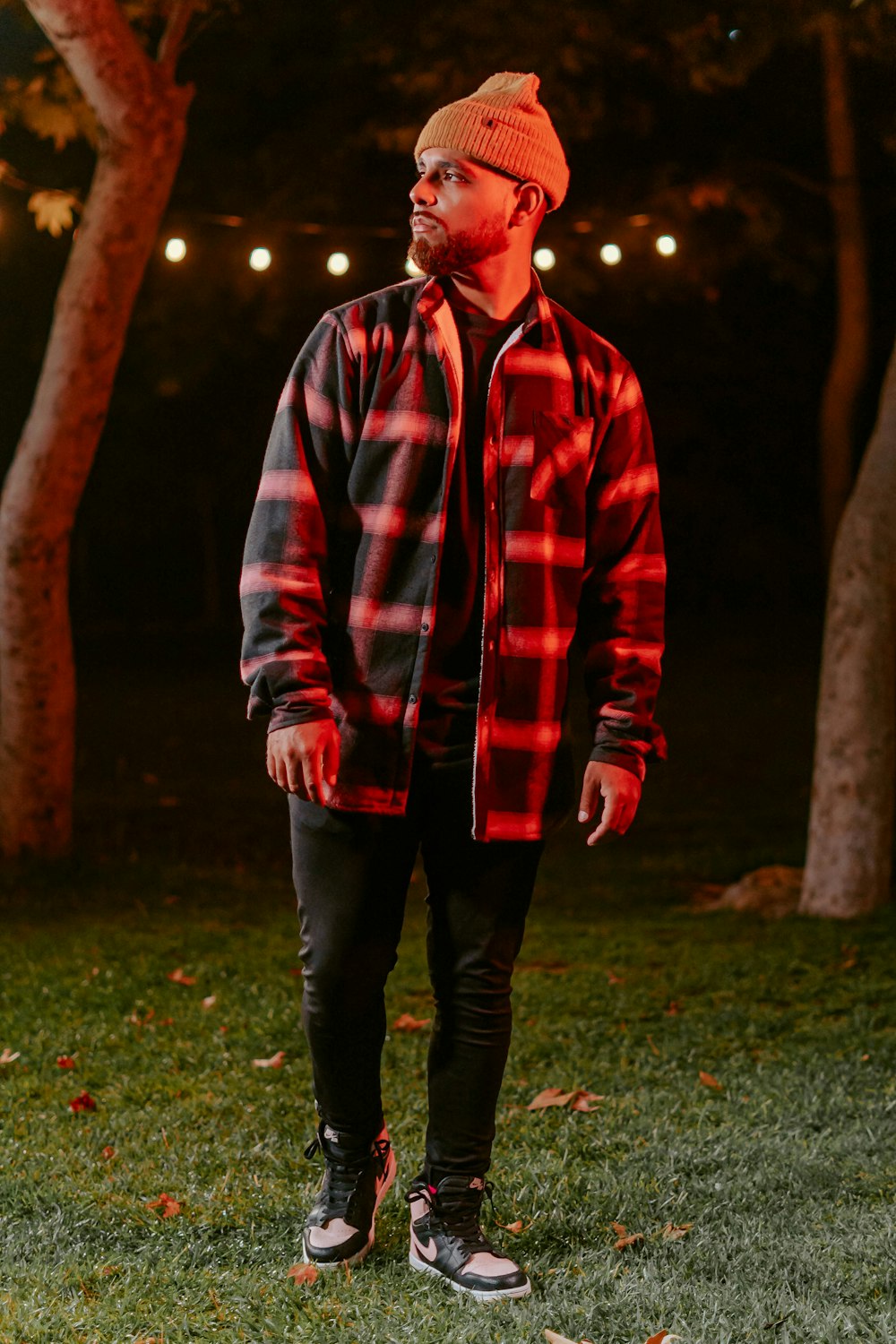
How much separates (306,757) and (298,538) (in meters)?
0.42

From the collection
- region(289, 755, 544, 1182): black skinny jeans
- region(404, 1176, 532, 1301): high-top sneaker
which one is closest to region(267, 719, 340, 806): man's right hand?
region(289, 755, 544, 1182): black skinny jeans

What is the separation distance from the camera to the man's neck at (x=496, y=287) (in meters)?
3.15

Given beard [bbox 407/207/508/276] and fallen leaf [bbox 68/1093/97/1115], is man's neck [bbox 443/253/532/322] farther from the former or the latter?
fallen leaf [bbox 68/1093/97/1115]

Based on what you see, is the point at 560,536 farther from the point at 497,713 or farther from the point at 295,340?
the point at 295,340

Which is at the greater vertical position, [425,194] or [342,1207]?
[425,194]

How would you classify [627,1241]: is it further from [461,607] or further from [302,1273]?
[461,607]

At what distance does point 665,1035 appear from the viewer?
5523 millimetres

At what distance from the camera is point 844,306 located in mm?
13680

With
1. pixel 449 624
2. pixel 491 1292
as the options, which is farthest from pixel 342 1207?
pixel 449 624

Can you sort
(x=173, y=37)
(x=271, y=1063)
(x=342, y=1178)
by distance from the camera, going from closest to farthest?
(x=342, y=1178) → (x=271, y=1063) → (x=173, y=37)

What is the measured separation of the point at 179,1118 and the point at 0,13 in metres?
7.12

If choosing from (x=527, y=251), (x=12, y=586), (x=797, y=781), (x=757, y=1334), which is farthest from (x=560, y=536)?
(x=797, y=781)

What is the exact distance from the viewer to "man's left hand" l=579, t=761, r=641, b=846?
3166mm

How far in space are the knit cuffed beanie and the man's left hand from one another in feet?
3.98
